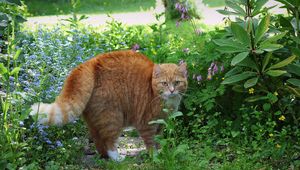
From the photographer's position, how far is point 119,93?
5.81 metres

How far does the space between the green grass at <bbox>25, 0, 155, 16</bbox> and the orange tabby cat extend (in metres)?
15.2

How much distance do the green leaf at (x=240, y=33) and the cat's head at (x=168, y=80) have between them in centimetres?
99

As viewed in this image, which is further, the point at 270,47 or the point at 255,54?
the point at 255,54

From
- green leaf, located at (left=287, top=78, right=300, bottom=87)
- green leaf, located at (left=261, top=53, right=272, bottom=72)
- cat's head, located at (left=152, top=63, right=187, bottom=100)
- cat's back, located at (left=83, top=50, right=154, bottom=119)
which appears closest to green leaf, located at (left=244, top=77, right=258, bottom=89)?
green leaf, located at (left=261, top=53, right=272, bottom=72)

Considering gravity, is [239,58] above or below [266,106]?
above

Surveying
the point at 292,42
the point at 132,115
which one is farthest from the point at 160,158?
the point at 292,42

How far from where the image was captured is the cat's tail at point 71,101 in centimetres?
514

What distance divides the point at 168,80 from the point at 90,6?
693 inches

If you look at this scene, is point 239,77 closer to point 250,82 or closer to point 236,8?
point 250,82

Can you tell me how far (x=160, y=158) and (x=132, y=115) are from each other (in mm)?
1521

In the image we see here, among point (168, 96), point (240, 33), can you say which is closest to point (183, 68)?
point (168, 96)

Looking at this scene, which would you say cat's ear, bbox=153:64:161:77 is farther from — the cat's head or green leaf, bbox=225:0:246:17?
green leaf, bbox=225:0:246:17

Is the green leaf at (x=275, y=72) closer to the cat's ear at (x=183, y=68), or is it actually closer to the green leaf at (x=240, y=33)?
the green leaf at (x=240, y=33)

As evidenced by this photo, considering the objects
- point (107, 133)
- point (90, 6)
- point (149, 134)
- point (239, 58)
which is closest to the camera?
point (239, 58)
